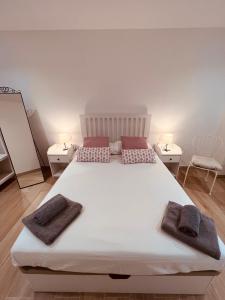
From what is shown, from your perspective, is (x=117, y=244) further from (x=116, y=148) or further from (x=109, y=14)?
(x=109, y=14)

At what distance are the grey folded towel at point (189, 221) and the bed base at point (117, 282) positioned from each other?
293 mm

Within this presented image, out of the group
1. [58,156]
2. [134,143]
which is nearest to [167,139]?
[134,143]

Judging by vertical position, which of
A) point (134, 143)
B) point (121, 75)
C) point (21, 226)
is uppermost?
point (121, 75)

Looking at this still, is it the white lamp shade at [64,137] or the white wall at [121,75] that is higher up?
the white wall at [121,75]

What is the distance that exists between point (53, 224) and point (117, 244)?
20.5 inches

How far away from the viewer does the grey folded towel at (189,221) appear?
3.53ft

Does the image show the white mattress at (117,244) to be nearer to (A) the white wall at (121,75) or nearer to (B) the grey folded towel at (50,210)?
→ (B) the grey folded towel at (50,210)

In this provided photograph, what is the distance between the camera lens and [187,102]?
8.44ft

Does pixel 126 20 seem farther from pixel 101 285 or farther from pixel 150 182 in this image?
pixel 101 285

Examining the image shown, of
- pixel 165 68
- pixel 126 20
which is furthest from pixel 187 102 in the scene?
pixel 126 20

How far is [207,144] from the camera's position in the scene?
114 inches

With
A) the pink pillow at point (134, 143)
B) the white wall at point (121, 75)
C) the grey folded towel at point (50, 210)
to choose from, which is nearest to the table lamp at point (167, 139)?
the white wall at point (121, 75)

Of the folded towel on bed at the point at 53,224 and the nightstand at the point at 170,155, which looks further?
the nightstand at the point at 170,155

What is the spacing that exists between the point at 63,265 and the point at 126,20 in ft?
9.02
